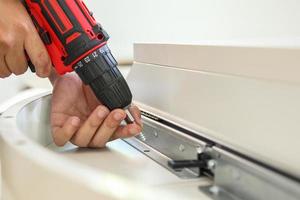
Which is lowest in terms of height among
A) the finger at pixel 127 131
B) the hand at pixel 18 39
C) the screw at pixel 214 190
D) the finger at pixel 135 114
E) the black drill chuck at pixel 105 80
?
the screw at pixel 214 190

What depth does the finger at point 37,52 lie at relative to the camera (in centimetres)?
59

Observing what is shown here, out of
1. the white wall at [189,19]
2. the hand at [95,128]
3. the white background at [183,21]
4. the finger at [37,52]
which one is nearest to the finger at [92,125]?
the hand at [95,128]

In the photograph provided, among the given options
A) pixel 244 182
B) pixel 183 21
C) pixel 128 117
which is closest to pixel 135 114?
pixel 128 117

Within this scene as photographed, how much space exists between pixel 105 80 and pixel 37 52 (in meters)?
0.13

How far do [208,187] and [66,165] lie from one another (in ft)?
0.50

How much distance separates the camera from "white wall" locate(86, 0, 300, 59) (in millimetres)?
1357

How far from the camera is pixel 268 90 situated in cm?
38

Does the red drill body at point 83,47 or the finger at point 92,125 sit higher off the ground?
the red drill body at point 83,47

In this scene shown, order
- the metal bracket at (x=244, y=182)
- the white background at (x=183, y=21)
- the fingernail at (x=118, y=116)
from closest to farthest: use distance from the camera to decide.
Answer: the metal bracket at (x=244, y=182) < the fingernail at (x=118, y=116) < the white background at (x=183, y=21)

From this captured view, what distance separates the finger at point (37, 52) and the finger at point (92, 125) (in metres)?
0.13

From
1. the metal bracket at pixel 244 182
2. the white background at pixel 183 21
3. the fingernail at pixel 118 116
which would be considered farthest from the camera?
the white background at pixel 183 21

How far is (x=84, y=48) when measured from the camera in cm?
56

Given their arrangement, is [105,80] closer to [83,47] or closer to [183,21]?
[83,47]

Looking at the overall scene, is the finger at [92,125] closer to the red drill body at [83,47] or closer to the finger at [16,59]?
the red drill body at [83,47]
